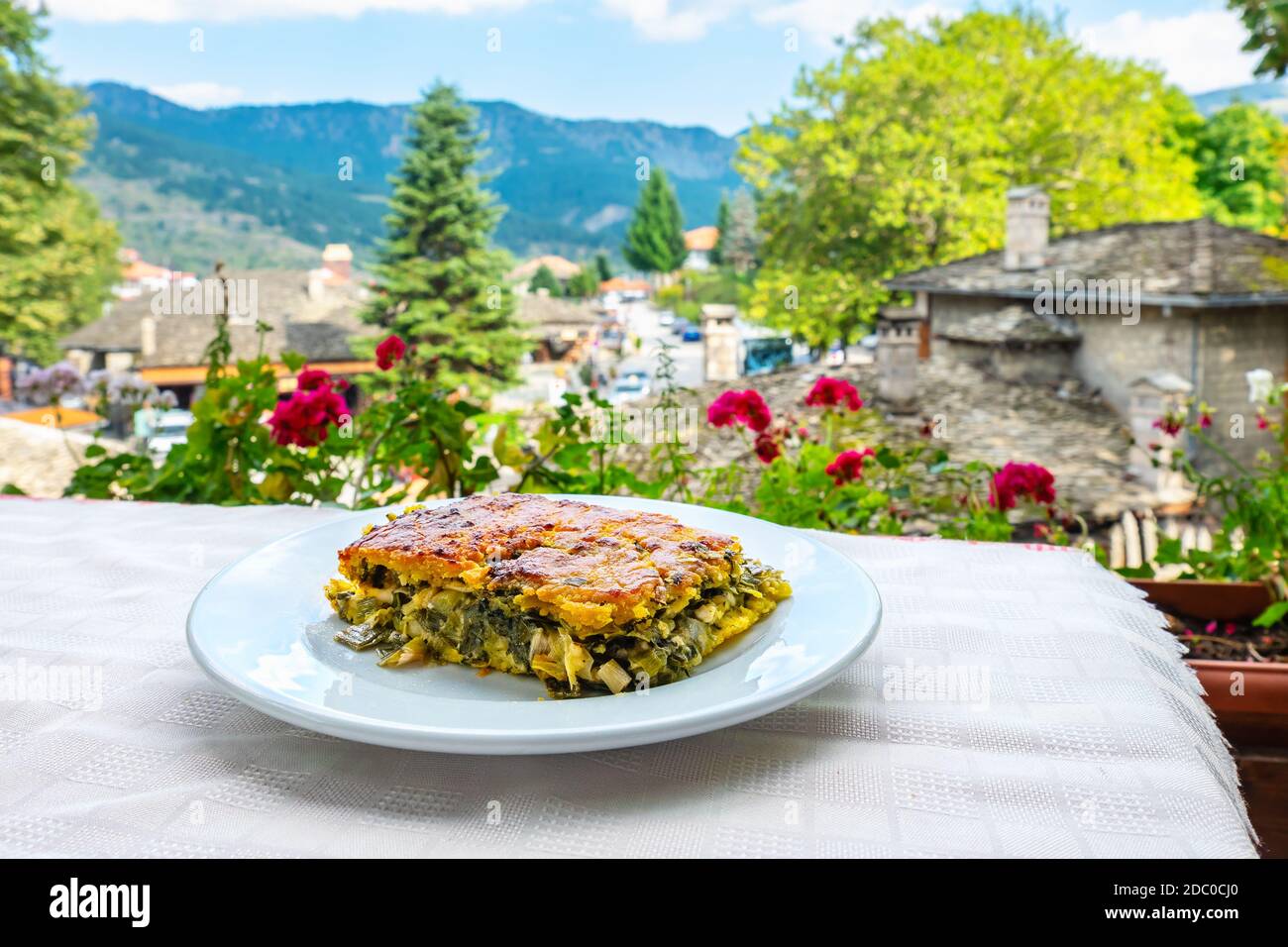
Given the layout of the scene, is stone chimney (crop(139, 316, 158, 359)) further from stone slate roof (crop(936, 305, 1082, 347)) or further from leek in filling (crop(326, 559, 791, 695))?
leek in filling (crop(326, 559, 791, 695))

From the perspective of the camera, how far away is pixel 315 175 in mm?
62375

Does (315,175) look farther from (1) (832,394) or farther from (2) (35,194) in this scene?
(1) (832,394)

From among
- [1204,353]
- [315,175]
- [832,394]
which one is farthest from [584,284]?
[832,394]

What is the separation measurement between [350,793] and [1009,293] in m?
11.1

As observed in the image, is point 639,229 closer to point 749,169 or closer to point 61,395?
point 749,169

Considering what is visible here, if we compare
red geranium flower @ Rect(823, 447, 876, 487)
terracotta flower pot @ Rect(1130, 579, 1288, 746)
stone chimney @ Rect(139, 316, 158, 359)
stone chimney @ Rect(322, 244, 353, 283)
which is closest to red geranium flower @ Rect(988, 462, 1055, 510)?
red geranium flower @ Rect(823, 447, 876, 487)

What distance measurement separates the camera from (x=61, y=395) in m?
2.30

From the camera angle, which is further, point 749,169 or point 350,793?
point 749,169

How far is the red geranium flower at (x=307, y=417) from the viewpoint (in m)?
1.51

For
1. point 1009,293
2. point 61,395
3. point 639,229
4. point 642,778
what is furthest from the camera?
point 639,229

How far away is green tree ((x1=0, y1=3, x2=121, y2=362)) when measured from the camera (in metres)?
17.1

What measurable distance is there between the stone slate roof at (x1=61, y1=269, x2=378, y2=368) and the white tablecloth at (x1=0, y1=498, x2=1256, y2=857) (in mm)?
20101
